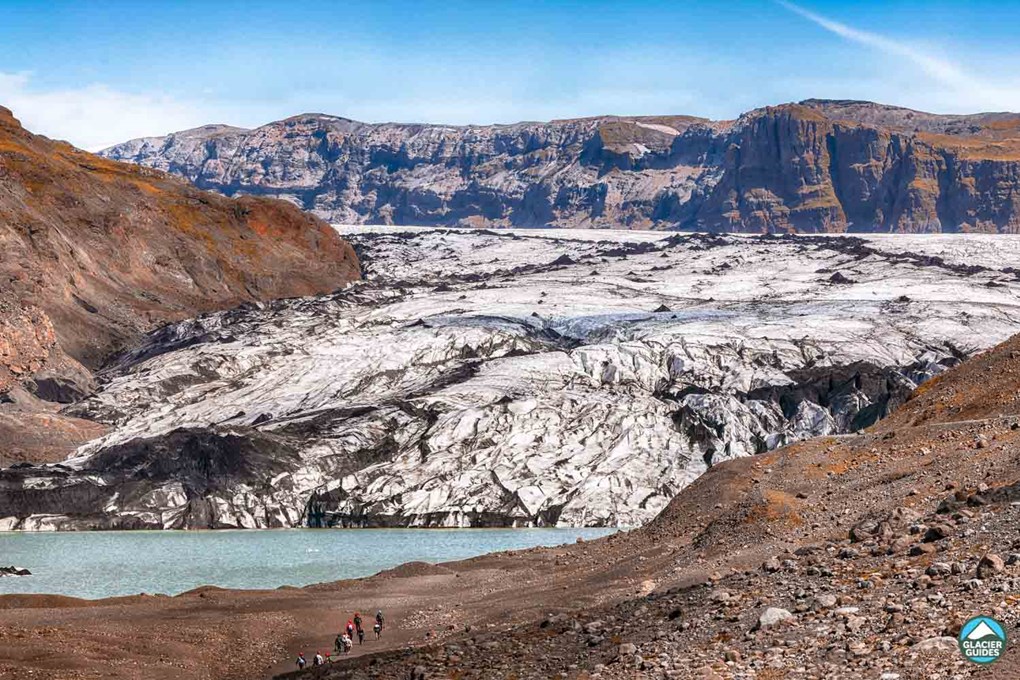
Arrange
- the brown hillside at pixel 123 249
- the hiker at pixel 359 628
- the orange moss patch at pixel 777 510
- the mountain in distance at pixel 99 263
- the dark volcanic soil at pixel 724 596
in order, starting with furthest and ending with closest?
the brown hillside at pixel 123 249 < the mountain in distance at pixel 99 263 < the orange moss patch at pixel 777 510 < the hiker at pixel 359 628 < the dark volcanic soil at pixel 724 596

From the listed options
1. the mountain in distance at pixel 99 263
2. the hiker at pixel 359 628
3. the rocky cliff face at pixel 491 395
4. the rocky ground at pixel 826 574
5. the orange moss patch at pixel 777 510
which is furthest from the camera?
the mountain in distance at pixel 99 263

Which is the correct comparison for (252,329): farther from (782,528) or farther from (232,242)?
(782,528)

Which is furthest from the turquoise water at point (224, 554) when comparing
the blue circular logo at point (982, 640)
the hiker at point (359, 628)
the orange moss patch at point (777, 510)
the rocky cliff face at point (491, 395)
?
the blue circular logo at point (982, 640)

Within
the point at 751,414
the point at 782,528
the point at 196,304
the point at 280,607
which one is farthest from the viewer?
the point at 196,304

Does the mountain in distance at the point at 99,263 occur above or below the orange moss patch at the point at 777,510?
above

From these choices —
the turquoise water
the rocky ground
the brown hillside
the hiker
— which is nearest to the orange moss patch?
the rocky ground

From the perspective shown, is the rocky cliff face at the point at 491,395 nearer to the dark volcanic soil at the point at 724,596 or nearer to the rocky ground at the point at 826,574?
the dark volcanic soil at the point at 724,596

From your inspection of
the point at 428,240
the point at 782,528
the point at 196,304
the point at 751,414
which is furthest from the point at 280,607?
the point at 428,240
